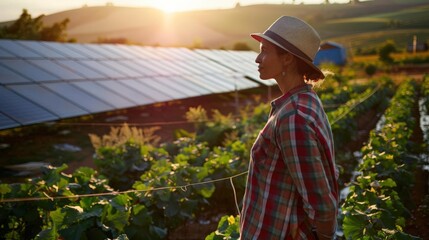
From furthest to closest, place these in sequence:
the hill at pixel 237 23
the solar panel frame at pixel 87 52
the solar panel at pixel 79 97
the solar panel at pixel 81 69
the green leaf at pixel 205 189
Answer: the hill at pixel 237 23, the solar panel frame at pixel 87 52, the solar panel at pixel 81 69, the solar panel at pixel 79 97, the green leaf at pixel 205 189

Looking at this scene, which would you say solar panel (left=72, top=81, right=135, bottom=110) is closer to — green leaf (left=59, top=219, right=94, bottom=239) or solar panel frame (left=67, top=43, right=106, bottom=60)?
solar panel frame (left=67, top=43, right=106, bottom=60)

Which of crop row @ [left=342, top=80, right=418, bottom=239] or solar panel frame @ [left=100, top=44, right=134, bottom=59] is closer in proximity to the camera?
crop row @ [left=342, top=80, right=418, bottom=239]

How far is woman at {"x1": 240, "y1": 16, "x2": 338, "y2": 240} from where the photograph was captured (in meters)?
1.84

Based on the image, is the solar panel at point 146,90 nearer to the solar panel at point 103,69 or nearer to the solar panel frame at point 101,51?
the solar panel at point 103,69

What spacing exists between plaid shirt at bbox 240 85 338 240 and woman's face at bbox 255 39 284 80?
0.43 ft

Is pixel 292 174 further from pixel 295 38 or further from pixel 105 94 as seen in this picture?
pixel 105 94

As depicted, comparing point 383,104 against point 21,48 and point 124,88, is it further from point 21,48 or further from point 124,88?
point 21,48

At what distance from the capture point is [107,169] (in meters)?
6.76

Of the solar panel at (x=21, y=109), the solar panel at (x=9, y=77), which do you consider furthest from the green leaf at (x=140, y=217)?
the solar panel at (x=9, y=77)

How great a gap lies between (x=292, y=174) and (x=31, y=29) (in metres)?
27.8

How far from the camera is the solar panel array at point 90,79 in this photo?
28.3 ft

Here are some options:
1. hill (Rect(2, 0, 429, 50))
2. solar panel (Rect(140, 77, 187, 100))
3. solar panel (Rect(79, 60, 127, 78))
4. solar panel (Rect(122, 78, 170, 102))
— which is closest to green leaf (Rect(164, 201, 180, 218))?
solar panel (Rect(122, 78, 170, 102))

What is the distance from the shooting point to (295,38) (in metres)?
2.05

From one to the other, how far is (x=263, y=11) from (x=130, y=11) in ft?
96.3
